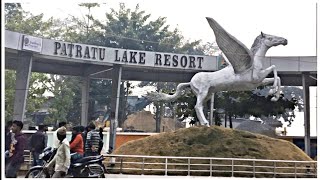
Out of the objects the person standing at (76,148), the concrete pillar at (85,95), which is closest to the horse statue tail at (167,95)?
the concrete pillar at (85,95)

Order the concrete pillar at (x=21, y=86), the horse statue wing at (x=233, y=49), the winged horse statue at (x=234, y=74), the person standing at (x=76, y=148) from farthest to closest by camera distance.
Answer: the winged horse statue at (x=234, y=74)
the horse statue wing at (x=233, y=49)
the concrete pillar at (x=21, y=86)
the person standing at (x=76, y=148)

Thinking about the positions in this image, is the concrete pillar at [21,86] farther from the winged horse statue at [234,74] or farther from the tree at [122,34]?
the winged horse statue at [234,74]

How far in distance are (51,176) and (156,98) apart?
2.73 metres

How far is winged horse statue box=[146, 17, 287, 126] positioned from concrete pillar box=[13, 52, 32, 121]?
2.09 m

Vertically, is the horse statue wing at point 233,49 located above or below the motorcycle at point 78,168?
above

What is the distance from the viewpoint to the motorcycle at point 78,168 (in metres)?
7.10

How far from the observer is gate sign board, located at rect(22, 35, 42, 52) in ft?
28.5

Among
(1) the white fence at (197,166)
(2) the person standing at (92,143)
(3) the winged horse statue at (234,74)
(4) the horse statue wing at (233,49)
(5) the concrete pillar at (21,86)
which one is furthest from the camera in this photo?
(3) the winged horse statue at (234,74)

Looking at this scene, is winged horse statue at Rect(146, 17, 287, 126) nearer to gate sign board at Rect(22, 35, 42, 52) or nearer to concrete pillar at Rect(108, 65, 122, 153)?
concrete pillar at Rect(108, 65, 122, 153)

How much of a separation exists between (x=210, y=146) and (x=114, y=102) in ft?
5.99

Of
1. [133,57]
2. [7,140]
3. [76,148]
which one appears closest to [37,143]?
[7,140]

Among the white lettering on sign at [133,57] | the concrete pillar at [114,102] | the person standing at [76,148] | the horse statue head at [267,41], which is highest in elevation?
the horse statue head at [267,41]

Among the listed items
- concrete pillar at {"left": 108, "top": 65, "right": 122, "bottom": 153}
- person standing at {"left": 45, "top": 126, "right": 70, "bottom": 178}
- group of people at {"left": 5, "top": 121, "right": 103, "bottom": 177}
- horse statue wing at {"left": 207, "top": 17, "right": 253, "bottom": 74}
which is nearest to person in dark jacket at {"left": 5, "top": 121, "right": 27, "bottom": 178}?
group of people at {"left": 5, "top": 121, "right": 103, "bottom": 177}

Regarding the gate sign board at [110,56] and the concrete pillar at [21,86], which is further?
the gate sign board at [110,56]
